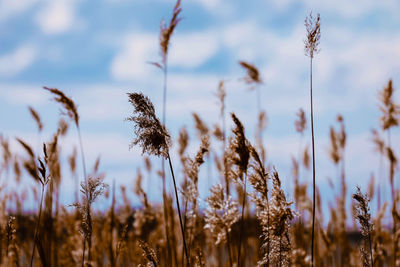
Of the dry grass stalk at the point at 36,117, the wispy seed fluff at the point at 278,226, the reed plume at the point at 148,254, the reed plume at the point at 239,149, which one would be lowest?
the reed plume at the point at 148,254

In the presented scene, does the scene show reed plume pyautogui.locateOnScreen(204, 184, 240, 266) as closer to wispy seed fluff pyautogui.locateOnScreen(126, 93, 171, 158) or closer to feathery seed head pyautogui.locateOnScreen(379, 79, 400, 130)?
wispy seed fluff pyautogui.locateOnScreen(126, 93, 171, 158)

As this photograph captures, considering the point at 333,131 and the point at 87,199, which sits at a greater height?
the point at 333,131

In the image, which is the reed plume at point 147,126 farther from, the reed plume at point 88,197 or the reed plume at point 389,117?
the reed plume at point 389,117

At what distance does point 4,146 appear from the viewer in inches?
191

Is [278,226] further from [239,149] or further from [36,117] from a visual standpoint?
[36,117]

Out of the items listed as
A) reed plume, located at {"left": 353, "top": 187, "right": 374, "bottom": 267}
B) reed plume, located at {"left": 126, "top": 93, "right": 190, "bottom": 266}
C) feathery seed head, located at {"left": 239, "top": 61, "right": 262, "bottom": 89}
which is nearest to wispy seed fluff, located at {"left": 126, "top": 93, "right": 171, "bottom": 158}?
reed plume, located at {"left": 126, "top": 93, "right": 190, "bottom": 266}

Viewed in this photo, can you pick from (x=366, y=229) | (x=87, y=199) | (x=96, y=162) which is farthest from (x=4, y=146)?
(x=366, y=229)

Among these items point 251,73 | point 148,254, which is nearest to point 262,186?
point 148,254

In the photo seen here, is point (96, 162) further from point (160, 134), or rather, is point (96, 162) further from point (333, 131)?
point (333, 131)

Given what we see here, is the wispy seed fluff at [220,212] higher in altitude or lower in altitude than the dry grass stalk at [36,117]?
lower

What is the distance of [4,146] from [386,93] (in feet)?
12.8

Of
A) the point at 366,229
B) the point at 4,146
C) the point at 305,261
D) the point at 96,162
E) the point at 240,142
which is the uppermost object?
the point at 4,146


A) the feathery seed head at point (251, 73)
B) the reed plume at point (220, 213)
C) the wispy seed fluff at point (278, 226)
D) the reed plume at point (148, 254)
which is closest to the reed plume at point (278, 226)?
the wispy seed fluff at point (278, 226)

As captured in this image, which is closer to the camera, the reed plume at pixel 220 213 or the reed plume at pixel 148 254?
the reed plume at pixel 148 254
